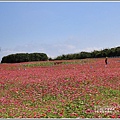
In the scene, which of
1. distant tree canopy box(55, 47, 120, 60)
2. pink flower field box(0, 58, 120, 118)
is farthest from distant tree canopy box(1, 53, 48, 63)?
pink flower field box(0, 58, 120, 118)

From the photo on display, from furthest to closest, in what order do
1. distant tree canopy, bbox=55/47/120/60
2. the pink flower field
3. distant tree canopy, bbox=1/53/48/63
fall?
1. distant tree canopy, bbox=1/53/48/63
2. distant tree canopy, bbox=55/47/120/60
3. the pink flower field

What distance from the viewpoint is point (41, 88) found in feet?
33.3

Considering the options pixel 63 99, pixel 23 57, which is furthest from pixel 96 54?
pixel 63 99

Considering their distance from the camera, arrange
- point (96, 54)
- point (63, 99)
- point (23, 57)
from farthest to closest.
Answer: point (96, 54) → point (23, 57) → point (63, 99)

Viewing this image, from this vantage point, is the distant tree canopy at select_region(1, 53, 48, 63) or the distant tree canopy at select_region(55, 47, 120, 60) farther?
the distant tree canopy at select_region(1, 53, 48, 63)

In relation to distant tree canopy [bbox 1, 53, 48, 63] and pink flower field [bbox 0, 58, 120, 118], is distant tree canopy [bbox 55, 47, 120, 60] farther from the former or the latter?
pink flower field [bbox 0, 58, 120, 118]

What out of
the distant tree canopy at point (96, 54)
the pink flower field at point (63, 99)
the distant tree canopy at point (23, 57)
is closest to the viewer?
the pink flower field at point (63, 99)

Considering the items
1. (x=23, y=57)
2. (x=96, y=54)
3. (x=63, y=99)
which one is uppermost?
(x=23, y=57)

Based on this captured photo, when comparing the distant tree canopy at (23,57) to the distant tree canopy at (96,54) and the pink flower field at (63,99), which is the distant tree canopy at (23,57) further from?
the pink flower field at (63,99)

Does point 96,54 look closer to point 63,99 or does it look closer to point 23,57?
point 23,57

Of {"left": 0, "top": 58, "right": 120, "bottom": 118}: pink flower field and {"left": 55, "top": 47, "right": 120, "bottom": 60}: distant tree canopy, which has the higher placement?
{"left": 55, "top": 47, "right": 120, "bottom": 60}: distant tree canopy

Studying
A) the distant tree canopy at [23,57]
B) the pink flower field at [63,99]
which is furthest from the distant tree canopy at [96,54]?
the pink flower field at [63,99]

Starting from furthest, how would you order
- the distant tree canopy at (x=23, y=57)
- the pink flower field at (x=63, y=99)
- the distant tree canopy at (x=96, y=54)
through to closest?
1. the distant tree canopy at (x=23, y=57)
2. the distant tree canopy at (x=96, y=54)
3. the pink flower field at (x=63, y=99)

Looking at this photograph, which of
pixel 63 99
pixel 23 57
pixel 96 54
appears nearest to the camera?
pixel 63 99
